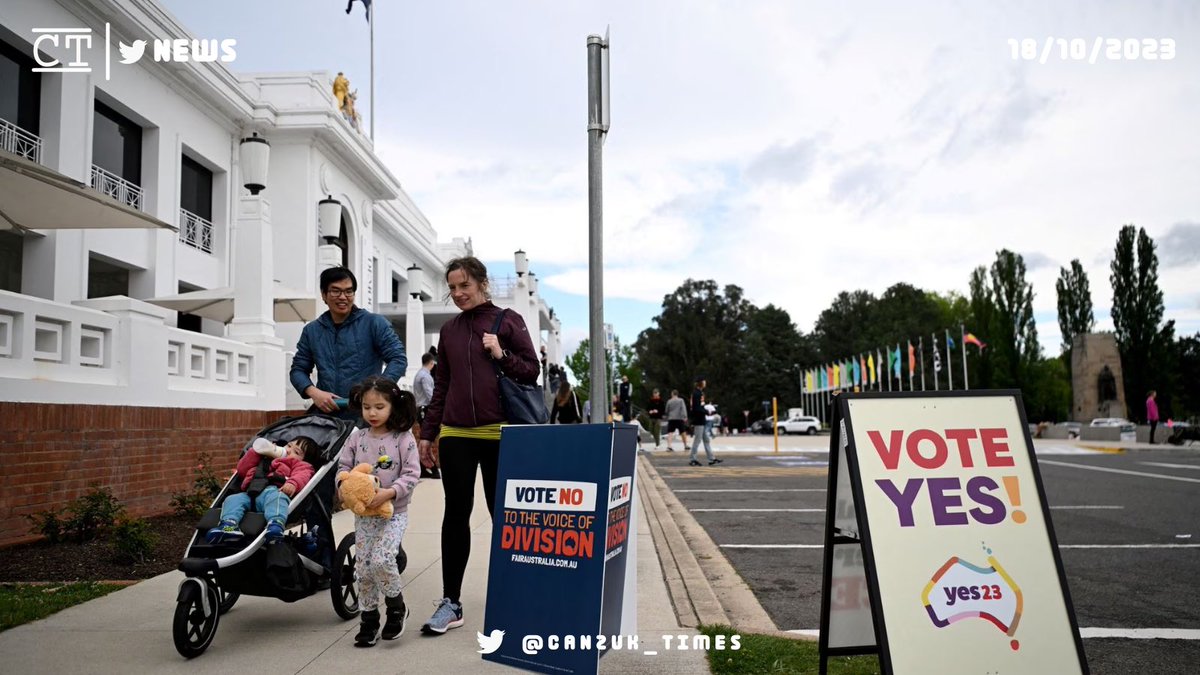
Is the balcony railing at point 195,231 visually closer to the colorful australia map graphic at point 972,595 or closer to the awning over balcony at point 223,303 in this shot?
the awning over balcony at point 223,303

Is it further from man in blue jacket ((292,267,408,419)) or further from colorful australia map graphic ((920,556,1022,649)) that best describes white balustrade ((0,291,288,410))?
colorful australia map graphic ((920,556,1022,649))

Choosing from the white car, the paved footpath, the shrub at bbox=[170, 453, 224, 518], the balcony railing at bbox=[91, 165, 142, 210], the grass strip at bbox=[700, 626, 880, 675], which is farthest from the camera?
the white car

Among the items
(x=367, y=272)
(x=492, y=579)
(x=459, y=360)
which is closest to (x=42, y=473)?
(x=459, y=360)

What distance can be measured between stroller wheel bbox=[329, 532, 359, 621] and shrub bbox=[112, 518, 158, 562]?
2.68m

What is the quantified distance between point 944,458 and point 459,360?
2.60m

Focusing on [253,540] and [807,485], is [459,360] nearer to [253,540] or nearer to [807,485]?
[253,540]

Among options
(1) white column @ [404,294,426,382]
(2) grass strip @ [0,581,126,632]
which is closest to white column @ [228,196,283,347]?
(2) grass strip @ [0,581,126,632]

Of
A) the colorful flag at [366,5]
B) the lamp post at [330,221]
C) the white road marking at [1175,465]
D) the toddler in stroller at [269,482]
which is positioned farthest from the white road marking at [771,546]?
the colorful flag at [366,5]

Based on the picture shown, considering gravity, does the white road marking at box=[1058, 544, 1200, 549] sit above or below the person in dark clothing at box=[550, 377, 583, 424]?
below

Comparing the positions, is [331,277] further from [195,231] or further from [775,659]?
[195,231]

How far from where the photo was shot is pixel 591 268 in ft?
17.7

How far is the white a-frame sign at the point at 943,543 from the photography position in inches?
132

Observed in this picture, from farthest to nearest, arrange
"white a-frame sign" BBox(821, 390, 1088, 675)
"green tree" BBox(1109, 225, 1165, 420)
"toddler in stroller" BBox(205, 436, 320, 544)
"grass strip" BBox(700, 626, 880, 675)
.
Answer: "green tree" BBox(1109, 225, 1165, 420), "toddler in stroller" BBox(205, 436, 320, 544), "grass strip" BBox(700, 626, 880, 675), "white a-frame sign" BBox(821, 390, 1088, 675)
